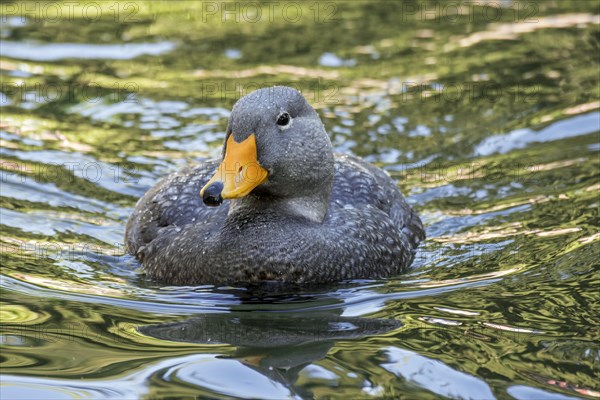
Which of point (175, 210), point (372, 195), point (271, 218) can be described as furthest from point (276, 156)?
point (372, 195)

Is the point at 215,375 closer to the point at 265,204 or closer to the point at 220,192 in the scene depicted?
the point at 220,192

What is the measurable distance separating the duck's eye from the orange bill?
0.95 ft

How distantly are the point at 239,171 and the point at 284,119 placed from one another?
64 cm

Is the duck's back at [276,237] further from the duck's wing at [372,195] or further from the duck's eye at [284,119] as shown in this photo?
the duck's eye at [284,119]

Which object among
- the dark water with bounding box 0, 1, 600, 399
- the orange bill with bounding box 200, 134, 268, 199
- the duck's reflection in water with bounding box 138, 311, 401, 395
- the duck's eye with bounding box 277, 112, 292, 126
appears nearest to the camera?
the dark water with bounding box 0, 1, 600, 399

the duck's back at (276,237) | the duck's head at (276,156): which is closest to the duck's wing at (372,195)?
the duck's back at (276,237)

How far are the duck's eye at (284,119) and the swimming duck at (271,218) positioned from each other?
1 cm

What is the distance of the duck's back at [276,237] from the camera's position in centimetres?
860

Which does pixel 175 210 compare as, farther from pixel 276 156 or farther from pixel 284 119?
pixel 284 119

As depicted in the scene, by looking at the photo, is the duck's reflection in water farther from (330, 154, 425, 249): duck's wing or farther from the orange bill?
(330, 154, 425, 249): duck's wing

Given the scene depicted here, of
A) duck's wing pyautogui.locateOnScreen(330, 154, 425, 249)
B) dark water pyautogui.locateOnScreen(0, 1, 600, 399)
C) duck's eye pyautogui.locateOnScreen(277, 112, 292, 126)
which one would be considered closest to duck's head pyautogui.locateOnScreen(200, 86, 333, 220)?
duck's eye pyautogui.locateOnScreen(277, 112, 292, 126)

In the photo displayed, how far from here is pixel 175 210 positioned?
9.42m

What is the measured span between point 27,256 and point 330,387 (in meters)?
3.91

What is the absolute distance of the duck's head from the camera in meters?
8.28
